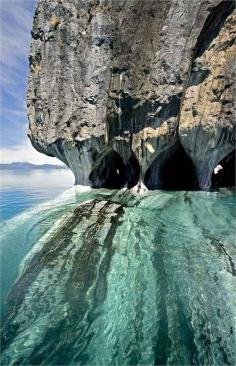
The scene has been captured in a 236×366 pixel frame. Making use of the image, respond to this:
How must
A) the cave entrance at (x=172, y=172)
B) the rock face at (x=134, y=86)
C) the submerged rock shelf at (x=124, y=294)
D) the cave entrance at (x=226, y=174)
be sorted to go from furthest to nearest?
the cave entrance at (x=226, y=174) → the cave entrance at (x=172, y=172) → the rock face at (x=134, y=86) → the submerged rock shelf at (x=124, y=294)

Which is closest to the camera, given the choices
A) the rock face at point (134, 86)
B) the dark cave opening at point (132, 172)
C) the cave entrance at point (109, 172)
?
the rock face at point (134, 86)

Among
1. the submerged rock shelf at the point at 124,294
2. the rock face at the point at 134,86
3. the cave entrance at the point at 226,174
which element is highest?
the rock face at the point at 134,86

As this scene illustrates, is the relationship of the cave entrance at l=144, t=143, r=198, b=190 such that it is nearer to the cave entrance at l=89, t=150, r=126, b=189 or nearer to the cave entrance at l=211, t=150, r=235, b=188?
the cave entrance at l=211, t=150, r=235, b=188

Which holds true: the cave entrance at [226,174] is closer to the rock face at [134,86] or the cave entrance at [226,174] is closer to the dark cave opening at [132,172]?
the rock face at [134,86]

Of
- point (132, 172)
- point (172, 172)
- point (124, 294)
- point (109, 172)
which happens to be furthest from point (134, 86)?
point (124, 294)

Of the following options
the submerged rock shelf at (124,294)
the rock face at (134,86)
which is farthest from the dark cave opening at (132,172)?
the submerged rock shelf at (124,294)

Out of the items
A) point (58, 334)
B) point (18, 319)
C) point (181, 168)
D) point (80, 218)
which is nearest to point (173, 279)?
point (58, 334)

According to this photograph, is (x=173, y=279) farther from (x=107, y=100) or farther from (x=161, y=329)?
(x=107, y=100)
